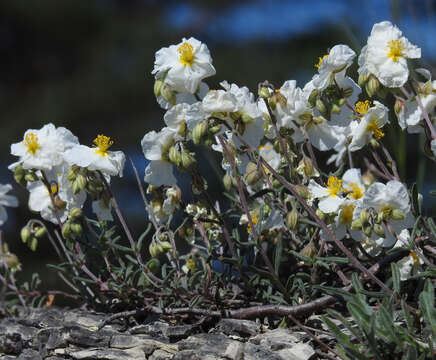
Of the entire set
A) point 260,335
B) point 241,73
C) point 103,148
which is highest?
point 241,73

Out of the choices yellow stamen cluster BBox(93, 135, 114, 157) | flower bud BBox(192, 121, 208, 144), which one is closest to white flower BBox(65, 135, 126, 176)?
yellow stamen cluster BBox(93, 135, 114, 157)

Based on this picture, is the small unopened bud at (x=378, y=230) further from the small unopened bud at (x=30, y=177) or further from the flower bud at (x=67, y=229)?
the small unopened bud at (x=30, y=177)

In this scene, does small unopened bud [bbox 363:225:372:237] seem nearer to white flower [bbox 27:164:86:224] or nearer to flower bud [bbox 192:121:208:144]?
flower bud [bbox 192:121:208:144]

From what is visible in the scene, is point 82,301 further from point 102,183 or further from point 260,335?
point 260,335

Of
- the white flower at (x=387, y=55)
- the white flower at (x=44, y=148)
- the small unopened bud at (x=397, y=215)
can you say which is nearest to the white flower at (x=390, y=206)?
the small unopened bud at (x=397, y=215)

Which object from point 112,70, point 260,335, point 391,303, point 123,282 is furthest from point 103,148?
point 112,70
